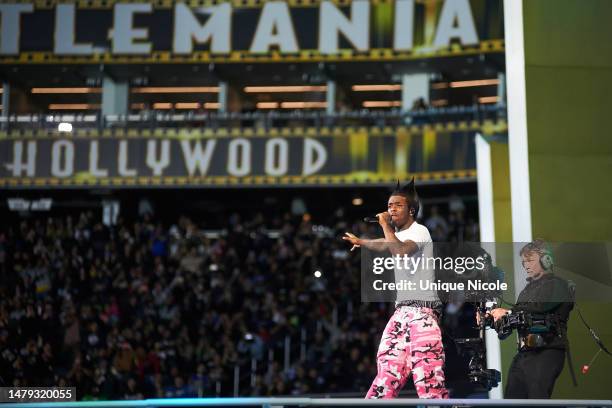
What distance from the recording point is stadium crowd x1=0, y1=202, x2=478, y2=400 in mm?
19766

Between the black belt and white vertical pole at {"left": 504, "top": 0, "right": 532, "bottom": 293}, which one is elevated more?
white vertical pole at {"left": 504, "top": 0, "right": 532, "bottom": 293}

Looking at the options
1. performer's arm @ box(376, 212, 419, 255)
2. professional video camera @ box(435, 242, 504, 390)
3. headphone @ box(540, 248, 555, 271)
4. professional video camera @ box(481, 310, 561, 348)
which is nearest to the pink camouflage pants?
professional video camera @ box(435, 242, 504, 390)

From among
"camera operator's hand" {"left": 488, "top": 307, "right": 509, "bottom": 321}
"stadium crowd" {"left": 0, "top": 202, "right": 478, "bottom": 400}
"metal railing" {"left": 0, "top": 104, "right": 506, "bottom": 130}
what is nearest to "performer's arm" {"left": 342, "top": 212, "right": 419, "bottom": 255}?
"camera operator's hand" {"left": 488, "top": 307, "right": 509, "bottom": 321}

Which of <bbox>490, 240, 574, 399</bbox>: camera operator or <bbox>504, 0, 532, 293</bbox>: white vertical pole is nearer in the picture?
A: <bbox>490, 240, 574, 399</bbox>: camera operator

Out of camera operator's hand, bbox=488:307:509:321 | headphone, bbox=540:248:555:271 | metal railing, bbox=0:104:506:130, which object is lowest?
camera operator's hand, bbox=488:307:509:321

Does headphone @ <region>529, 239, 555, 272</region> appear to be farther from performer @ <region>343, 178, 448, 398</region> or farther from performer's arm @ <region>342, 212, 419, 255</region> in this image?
performer's arm @ <region>342, 212, 419, 255</region>

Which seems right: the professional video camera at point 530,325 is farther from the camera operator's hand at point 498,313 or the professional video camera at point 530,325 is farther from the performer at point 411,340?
the performer at point 411,340

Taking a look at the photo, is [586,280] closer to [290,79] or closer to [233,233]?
[233,233]

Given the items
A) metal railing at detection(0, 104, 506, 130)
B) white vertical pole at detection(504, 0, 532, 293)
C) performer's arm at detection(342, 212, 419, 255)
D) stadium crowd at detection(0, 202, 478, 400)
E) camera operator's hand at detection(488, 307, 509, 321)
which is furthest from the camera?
metal railing at detection(0, 104, 506, 130)

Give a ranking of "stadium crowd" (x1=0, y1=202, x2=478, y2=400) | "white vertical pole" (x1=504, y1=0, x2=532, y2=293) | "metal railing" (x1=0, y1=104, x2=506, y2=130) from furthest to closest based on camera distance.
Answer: "metal railing" (x1=0, y1=104, x2=506, y2=130) < "stadium crowd" (x1=0, y1=202, x2=478, y2=400) < "white vertical pole" (x1=504, y1=0, x2=532, y2=293)

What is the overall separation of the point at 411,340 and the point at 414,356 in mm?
126

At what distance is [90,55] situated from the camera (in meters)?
29.0

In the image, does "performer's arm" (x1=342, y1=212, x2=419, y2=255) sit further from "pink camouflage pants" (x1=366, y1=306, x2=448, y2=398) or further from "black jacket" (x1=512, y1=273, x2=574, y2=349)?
"black jacket" (x1=512, y1=273, x2=574, y2=349)

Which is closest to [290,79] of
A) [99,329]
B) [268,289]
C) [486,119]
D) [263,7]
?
[263,7]
